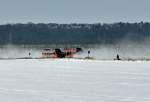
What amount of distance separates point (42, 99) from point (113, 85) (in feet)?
18.1

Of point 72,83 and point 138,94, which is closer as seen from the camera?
point 138,94

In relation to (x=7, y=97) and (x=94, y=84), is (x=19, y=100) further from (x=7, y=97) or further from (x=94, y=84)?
(x=94, y=84)

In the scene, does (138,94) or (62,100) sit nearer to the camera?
(62,100)

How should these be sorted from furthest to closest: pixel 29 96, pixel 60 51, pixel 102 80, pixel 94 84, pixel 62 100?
pixel 60 51 → pixel 102 80 → pixel 94 84 → pixel 29 96 → pixel 62 100

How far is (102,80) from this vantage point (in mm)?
24016

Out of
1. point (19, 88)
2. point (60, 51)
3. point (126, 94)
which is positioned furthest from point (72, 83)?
point (60, 51)

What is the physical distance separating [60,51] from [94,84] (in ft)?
149

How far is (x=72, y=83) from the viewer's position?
22.5 m

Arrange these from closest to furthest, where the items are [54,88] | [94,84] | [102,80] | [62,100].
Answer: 1. [62,100]
2. [54,88]
3. [94,84]
4. [102,80]

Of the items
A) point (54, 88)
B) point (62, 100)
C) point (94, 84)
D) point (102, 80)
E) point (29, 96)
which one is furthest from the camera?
point (102, 80)

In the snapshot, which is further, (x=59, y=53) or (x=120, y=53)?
(x=120, y=53)

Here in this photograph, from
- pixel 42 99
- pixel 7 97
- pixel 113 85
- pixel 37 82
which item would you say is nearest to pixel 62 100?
pixel 42 99

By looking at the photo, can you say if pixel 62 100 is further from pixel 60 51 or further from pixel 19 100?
pixel 60 51

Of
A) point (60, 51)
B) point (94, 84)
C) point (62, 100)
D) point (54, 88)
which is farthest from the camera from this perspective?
point (60, 51)
